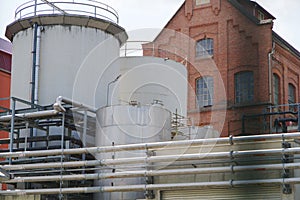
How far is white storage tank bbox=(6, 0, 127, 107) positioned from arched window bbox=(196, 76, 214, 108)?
1485 centimetres

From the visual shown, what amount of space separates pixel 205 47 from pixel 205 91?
2.50 meters

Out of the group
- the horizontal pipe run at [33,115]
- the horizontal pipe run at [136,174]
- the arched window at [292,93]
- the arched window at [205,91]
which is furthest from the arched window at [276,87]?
the horizontal pipe run at [136,174]

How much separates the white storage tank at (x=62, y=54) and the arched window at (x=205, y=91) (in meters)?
14.9

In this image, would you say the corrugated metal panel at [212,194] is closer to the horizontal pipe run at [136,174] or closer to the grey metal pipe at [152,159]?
the horizontal pipe run at [136,174]

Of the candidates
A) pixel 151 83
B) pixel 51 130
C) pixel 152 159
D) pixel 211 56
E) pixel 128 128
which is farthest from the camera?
pixel 211 56

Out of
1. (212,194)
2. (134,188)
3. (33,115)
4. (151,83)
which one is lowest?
(212,194)

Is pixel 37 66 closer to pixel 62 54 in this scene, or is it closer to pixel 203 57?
pixel 62 54

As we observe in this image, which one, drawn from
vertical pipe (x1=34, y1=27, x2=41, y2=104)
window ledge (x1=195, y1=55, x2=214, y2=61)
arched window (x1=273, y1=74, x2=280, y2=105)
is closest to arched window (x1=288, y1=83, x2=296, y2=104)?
arched window (x1=273, y1=74, x2=280, y2=105)

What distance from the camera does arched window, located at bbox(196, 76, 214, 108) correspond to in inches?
1273

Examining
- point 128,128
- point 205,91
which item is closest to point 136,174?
point 128,128

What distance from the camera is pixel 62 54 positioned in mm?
17562

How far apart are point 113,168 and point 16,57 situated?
20.5 ft

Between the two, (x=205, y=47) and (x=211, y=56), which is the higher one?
(x=205, y=47)

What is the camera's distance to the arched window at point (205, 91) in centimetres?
3234
